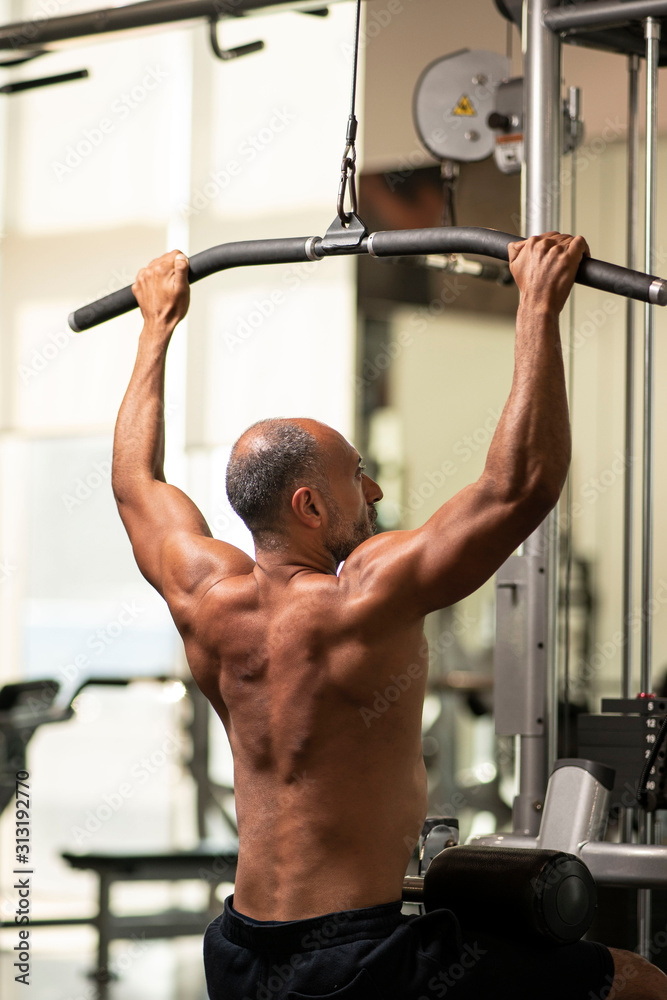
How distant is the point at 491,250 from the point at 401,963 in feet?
3.53

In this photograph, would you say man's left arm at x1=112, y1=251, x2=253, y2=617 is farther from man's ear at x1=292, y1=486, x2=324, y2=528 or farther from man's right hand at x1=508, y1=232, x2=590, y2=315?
man's right hand at x1=508, y1=232, x2=590, y2=315

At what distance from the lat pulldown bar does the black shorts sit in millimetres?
968

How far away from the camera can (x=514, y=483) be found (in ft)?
5.46

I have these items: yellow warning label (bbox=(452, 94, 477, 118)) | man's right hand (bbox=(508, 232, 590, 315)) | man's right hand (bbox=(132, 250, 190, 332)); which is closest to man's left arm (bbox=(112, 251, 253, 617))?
man's right hand (bbox=(132, 250, 190, 332))

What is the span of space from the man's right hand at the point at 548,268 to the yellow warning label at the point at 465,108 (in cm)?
164

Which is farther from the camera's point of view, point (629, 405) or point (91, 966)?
point (91, 966)

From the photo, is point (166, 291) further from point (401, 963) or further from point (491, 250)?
point (401, 963)

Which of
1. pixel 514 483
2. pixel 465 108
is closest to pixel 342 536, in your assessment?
pixel 514 483

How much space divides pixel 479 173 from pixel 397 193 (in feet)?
1.86

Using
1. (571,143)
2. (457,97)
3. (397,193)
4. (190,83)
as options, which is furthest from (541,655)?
(190,83)

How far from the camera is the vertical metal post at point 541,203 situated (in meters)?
2.68

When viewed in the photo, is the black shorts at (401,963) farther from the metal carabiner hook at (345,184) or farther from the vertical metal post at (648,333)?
Answer: the metal carabiner hook at (345,184)

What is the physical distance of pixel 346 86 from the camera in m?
6.43

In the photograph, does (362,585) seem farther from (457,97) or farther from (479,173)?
(479,173)
